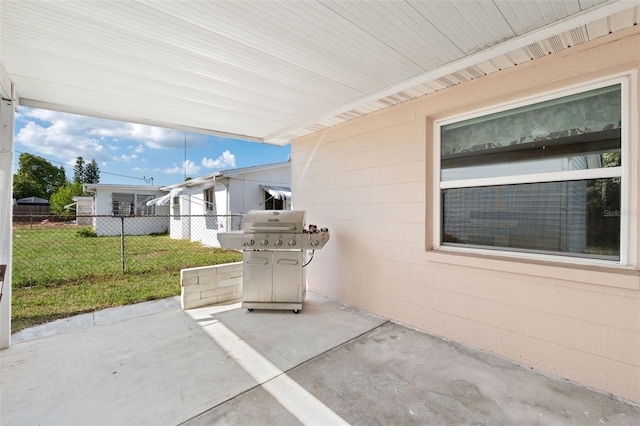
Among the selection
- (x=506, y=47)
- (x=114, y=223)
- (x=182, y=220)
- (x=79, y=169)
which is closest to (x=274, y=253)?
(x=506, y=47)

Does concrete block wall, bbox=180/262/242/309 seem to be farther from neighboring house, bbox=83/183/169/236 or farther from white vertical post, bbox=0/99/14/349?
neighboring house, bbox=83/183/169/236

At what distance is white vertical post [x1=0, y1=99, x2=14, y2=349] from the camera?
8.23 ft

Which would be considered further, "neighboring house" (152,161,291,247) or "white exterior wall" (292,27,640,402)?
"neighboring house" (152,161,291,247)

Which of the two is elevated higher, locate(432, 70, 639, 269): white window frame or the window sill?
locate(432, 70, 639, 269): white window frame

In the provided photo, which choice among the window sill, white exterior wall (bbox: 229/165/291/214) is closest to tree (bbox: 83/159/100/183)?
white exterior wall (bbox: 229/165/291/214)

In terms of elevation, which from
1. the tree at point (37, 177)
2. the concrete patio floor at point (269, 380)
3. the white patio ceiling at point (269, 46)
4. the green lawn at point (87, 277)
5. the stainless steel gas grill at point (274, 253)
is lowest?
the concrete patio floor at point (269, 380)

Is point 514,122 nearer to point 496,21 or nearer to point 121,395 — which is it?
point 496,21

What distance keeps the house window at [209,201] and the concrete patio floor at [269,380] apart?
6983mm

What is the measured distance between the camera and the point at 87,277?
500 centimetres

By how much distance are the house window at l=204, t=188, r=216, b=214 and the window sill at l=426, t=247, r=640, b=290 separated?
8640 mm

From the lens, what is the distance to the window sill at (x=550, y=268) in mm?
1838

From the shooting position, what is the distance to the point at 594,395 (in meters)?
1.93

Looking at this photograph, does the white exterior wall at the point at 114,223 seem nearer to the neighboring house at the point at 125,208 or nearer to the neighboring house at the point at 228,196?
the neighboring house at the point at 125,208

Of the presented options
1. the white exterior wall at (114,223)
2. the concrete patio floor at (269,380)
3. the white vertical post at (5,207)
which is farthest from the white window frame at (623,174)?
the white exterior wall at (114,223)
